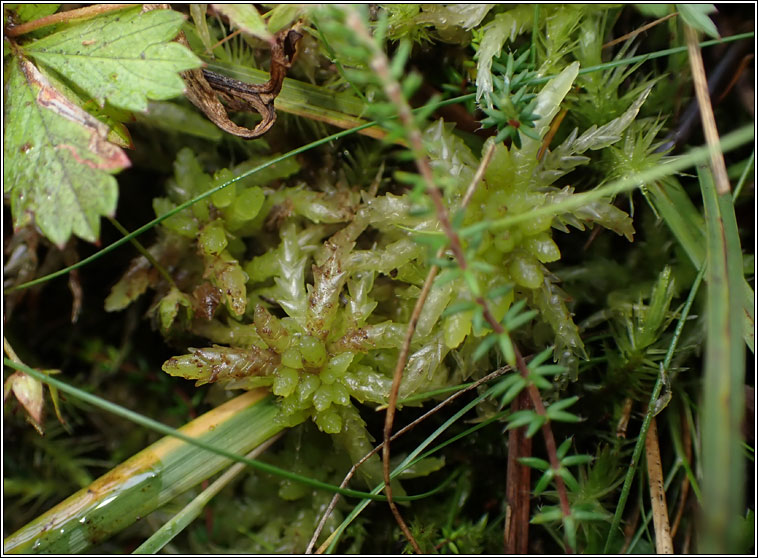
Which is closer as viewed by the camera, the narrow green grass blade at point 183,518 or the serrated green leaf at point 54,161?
the serrated green leaf at point 54,161

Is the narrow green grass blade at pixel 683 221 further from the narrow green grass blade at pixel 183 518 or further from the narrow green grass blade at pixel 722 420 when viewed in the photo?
the narrow green grass blade at pixel 183 518

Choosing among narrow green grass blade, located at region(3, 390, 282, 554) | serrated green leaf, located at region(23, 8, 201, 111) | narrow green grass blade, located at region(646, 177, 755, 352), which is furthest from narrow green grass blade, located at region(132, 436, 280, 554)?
narrow green grass blade, located at region(646, 177, 755, 352)

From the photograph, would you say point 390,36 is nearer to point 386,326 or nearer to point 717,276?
point 386,326

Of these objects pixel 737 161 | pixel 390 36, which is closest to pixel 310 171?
pixel 390 36

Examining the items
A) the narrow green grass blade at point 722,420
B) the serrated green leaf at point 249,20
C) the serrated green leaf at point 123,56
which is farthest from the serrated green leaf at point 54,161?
the narrow green grass blade at point 722,420

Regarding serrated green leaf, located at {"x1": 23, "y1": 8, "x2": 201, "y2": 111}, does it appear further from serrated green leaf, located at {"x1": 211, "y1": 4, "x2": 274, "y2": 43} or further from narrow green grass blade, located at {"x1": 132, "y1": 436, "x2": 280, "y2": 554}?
narrow green grass blade, located at {"x1": 132, "y1": 436, "x2": 280, "y2": 554}

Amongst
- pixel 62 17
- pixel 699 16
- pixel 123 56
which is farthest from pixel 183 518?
pixel 699 16

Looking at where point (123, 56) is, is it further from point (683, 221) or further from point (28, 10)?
point (683, 221)

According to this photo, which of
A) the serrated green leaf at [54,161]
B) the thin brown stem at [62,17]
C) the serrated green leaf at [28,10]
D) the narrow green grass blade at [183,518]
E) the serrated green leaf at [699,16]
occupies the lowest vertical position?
the narrow green grass blade at [183,518]
